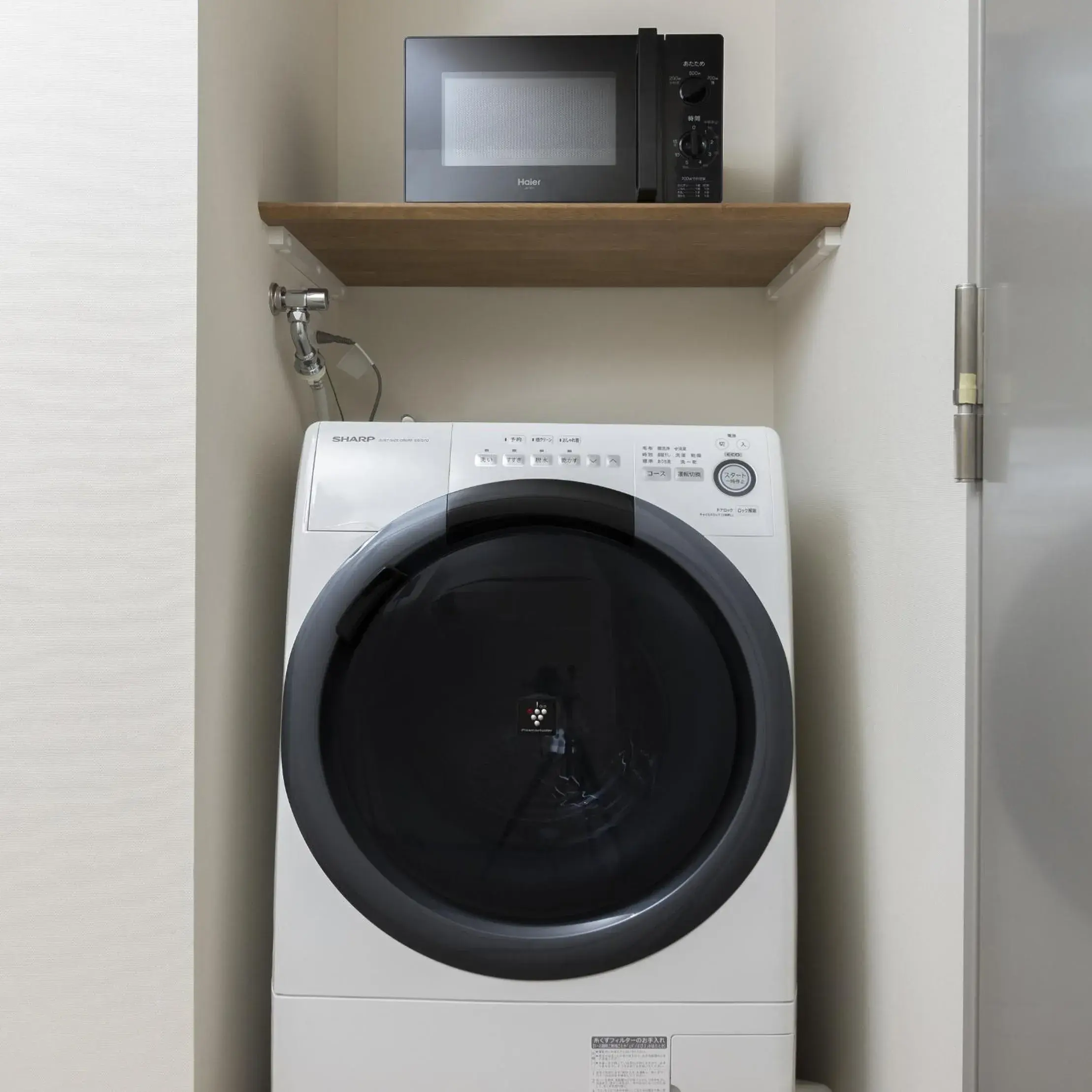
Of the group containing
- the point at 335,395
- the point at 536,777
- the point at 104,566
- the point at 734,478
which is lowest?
the point at 536,777

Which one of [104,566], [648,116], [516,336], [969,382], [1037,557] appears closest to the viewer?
[1037,557]

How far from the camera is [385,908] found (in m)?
1.02

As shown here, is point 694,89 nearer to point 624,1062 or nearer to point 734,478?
point 734,478

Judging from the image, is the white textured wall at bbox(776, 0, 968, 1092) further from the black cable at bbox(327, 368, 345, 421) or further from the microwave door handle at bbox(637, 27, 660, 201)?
the black cable at bbox(327, 368, 345, 421)

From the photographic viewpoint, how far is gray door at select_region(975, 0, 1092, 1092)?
0.65 metres

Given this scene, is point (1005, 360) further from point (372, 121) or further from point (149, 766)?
point (372, 121)

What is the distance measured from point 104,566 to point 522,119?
0.80 m

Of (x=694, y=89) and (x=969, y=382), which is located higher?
(x=694, y=89)

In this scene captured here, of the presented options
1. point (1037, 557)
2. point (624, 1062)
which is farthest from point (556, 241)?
point (624, 1062)

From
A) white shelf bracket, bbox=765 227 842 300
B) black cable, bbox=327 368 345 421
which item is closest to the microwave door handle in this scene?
white shelf bracket, bbox=765 227 842 300

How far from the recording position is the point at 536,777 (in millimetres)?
1050

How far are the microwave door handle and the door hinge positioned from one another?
0.53 m

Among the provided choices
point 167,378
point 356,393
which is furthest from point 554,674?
point 356,393

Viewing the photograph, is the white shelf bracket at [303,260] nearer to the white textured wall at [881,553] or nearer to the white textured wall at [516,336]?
the white textured wall at [516,336]
